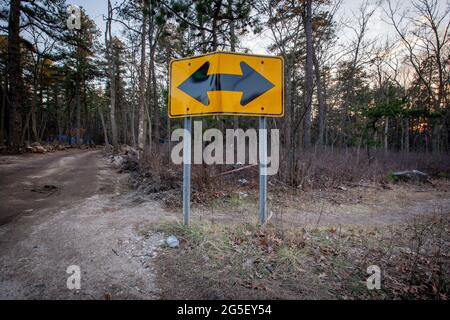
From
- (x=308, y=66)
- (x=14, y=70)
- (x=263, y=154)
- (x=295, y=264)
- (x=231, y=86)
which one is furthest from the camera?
(x=14, y=70)

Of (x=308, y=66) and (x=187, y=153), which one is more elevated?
(x=308, y=66)

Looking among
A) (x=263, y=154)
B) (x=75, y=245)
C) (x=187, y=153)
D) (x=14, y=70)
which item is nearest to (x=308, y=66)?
(x=263, y=154)

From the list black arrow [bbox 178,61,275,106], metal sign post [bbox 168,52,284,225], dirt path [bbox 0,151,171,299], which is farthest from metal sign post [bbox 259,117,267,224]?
dirt path [bbox 0,151,171,299]

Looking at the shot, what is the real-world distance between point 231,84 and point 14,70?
16.4 meters

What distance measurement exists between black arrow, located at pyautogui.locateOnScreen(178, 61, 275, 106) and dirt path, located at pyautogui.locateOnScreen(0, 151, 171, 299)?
1.89 m

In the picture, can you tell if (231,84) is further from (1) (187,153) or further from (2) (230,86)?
(1) (187,153)

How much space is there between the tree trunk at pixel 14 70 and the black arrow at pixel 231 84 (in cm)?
1593

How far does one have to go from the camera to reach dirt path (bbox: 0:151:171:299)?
6.56 ft

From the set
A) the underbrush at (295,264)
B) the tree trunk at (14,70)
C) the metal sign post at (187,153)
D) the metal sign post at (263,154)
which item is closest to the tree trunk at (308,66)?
the metal sign post at (263,154)

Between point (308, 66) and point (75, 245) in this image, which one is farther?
point (308, 66)

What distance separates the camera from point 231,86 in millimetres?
2697
